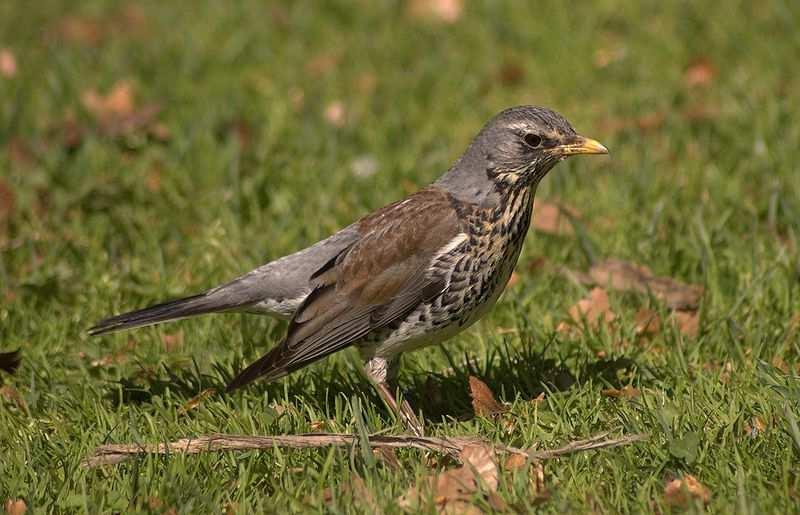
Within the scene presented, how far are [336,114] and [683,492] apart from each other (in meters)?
4.92

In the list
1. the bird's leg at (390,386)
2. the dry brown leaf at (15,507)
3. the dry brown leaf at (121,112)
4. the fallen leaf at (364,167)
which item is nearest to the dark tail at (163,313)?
the bird's leg at (390,386)

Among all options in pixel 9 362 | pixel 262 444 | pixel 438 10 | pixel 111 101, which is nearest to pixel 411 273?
pixel 262 444

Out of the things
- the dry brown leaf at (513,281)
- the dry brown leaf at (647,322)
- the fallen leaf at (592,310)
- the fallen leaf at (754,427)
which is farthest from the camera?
the dry brown leaf at (513,281)

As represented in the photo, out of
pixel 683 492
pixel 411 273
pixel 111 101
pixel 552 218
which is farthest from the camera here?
pixel 111 101

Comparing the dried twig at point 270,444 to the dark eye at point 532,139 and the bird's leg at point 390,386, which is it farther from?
the dark eye at point 532,139

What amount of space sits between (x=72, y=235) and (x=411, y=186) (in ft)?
6.60

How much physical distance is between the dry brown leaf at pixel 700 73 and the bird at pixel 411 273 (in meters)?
3.57

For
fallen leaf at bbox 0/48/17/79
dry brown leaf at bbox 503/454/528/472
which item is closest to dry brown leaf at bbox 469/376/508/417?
dry brown leaf at bbox 503/454/528/472

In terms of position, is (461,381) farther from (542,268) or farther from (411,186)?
(411,186)

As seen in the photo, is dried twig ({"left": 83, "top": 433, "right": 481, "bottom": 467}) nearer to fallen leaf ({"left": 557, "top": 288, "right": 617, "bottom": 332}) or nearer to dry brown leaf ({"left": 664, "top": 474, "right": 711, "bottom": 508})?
dry brown leaf ({"left": 664, "top": 474, "right": 711, "bottom": 508})

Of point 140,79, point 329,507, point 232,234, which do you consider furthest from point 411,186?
point 329,507

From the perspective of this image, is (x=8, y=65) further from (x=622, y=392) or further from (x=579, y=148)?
(x=622, y=392)

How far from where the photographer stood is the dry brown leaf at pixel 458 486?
4.07 meters

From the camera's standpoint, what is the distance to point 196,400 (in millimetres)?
5133
